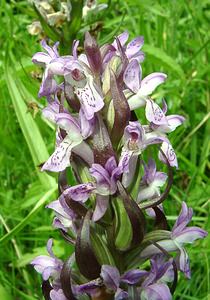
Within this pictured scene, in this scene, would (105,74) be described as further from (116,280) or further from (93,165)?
(116,280)

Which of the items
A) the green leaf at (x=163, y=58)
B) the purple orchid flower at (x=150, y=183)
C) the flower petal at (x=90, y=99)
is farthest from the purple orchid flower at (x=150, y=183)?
the green leaf at (x=163, y=58)

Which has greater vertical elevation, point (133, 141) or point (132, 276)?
point (133, 141)

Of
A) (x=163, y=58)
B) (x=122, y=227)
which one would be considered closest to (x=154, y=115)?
(x=122, y=227)

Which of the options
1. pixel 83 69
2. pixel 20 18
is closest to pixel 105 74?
pixel 83 69

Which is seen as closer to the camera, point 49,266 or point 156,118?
point 156,118

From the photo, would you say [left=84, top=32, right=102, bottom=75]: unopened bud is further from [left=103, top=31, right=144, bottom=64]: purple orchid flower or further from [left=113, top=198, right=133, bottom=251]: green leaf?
[left=113, top=198, right=133, bottom=251]: green leaf

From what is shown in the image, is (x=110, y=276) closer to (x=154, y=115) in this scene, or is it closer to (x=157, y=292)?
(x=157, y=292)

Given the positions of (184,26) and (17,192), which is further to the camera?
(184,26)
